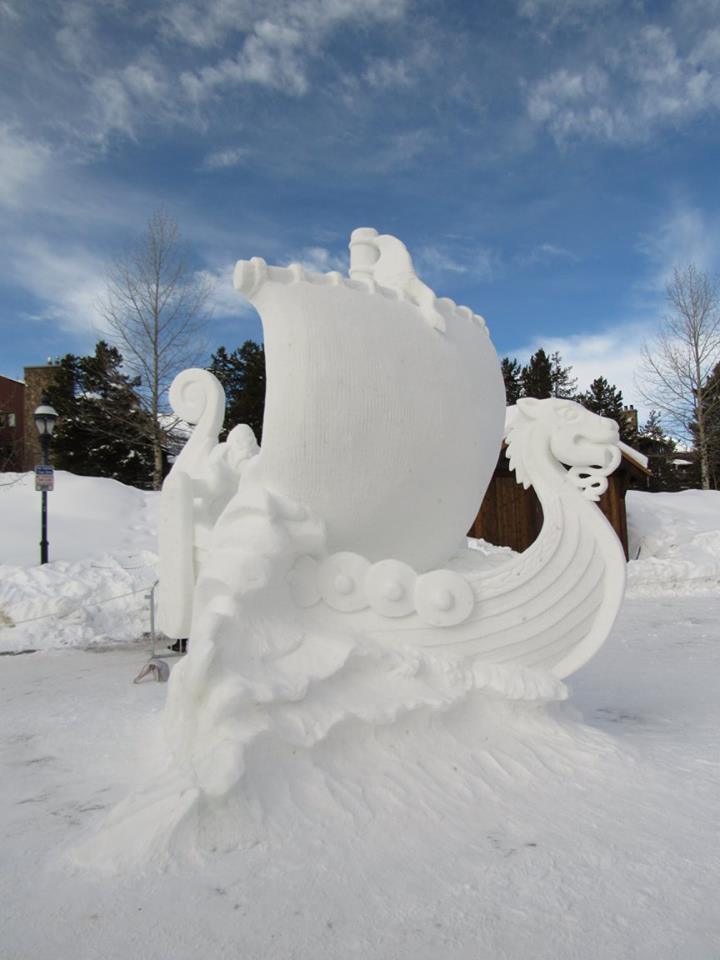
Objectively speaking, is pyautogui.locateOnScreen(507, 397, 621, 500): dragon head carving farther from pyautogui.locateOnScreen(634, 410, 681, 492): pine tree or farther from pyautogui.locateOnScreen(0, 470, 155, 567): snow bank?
pyautogui.locateOnScreen(634, 410, 681, 492): pine tree

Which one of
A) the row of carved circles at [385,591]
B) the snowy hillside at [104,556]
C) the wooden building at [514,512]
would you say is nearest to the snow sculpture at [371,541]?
the row of carved circles at [385,591]

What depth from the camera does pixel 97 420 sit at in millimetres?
18062

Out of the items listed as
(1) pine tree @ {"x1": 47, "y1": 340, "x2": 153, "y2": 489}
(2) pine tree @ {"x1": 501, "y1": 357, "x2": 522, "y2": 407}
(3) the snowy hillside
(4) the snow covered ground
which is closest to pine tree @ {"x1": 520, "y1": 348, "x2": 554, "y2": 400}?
(2) pine tree @ {"x1": 501, "y1": 357, "x2": 522, "y2": 407}

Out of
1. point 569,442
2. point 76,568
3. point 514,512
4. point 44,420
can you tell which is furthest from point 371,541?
point 514,512

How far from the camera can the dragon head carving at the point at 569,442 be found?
382 cm

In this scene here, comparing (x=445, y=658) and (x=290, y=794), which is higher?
(x=445, y=658)

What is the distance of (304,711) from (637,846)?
1.35 m

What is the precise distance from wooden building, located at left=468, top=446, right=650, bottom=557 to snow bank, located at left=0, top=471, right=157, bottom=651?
6.26 m

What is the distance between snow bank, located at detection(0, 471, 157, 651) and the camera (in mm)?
7297

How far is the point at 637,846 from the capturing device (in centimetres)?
247

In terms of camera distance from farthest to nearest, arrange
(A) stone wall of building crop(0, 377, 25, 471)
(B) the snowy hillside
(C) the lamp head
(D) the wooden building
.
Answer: (A) stone wall of building crop(0, 377, 25, 471), (D) the wooden building, (C) the lamp head, (B) the snowy hillside

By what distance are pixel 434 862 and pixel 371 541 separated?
1.63 m

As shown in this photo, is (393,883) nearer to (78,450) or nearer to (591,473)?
(591,473)

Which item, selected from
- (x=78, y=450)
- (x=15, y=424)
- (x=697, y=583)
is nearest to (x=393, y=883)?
(x=697, y=583)
